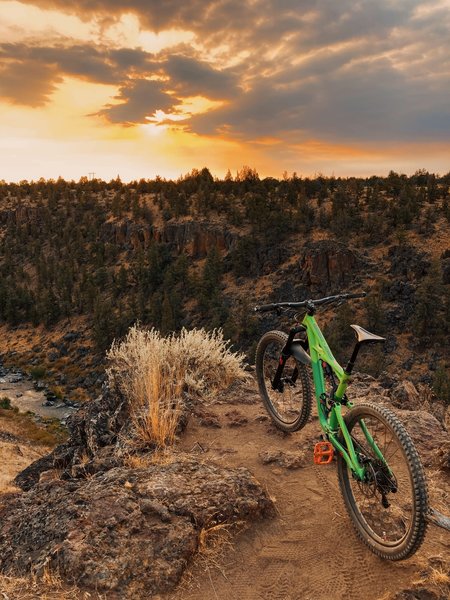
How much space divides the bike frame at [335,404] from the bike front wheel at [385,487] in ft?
0.16

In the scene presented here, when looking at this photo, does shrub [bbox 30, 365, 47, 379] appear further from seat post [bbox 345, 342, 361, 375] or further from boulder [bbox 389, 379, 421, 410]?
seat post [bbox 345, 342, 361, 375]

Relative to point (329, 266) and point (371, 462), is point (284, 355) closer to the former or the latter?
point (371, 462)

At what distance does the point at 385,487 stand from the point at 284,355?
2112 mm

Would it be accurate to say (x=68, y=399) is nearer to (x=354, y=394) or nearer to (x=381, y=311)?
(x=381, y=311)

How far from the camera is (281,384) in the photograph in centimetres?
576

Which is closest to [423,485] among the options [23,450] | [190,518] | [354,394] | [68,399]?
[190,518]

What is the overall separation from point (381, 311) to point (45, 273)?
134 feet

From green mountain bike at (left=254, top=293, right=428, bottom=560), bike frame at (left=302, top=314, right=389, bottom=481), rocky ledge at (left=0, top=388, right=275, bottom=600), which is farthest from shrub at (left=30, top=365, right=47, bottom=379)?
bike frame at (left=302, top=314, right=389, bottom=481)

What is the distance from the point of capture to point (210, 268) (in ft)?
134

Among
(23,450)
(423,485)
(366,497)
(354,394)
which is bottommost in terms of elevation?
(23,450)

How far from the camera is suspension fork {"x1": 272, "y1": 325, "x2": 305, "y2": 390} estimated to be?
16.4ft

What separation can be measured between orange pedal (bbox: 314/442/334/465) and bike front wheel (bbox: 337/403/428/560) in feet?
0.31

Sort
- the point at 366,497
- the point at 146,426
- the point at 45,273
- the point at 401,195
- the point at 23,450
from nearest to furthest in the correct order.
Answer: the point at 366,497 → the point at 146,426 → the point at 23,450 → the point at 401,195 → the point at 45,273

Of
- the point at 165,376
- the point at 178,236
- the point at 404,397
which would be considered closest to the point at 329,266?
the point at 178,236
